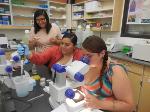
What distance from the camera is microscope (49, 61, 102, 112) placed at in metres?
0.89

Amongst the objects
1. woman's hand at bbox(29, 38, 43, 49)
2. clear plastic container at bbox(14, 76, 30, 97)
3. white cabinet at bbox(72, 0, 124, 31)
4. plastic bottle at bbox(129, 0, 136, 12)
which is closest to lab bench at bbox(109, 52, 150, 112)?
white cabinet at bbox(72, 0, 124, 31)

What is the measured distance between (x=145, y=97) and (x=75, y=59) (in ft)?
4.26

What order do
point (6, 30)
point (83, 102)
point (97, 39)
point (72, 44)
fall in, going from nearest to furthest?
point (83, 102) → point (97, 39) → point (72, 44) → point (6, 30)

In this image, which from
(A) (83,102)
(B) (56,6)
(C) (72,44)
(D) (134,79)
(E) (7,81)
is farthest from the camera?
(B) (56,6)

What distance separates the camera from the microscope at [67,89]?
89 cm

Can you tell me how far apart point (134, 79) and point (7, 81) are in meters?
1.91

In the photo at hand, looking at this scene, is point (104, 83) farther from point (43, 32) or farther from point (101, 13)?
point (101, 13)

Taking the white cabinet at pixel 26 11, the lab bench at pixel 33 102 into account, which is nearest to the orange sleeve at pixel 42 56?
the lab bench at pixel 33 102

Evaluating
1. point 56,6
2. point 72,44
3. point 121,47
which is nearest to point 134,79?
point 121,47

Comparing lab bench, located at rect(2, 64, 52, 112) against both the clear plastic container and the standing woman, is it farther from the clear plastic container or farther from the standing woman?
the standing woman

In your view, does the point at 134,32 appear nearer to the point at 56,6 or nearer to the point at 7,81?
the point at 56,6

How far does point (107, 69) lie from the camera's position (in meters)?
1.13

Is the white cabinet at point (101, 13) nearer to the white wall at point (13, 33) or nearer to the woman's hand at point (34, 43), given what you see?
the white wall at point (13, 33)

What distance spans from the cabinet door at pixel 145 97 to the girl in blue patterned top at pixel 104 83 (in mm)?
A: 1349
